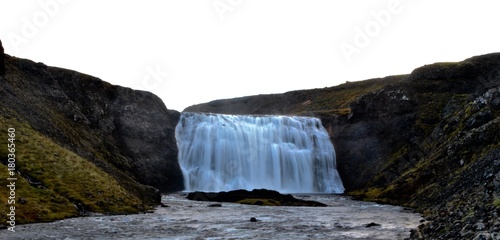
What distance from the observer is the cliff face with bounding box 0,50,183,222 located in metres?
36.8

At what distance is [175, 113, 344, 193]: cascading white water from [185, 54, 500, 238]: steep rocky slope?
168 inches

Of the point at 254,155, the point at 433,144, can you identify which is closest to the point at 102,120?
the point at 254,155

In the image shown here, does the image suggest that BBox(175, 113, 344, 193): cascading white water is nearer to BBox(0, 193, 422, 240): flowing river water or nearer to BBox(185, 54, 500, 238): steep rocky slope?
BBox(185, 54, 500, 238): steep rocky slope

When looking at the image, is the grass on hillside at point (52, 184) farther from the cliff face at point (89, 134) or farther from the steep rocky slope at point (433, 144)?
the steep rocky slope at point (433, 144)

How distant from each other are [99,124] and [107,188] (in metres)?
31.8

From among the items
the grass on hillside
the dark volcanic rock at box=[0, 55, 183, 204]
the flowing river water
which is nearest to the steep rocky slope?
the flowing river water

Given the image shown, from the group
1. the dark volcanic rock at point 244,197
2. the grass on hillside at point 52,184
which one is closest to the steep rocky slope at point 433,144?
the dark volcanic rock at point 244,197

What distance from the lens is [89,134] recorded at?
62.9m

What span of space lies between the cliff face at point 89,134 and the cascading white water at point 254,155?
3534mm

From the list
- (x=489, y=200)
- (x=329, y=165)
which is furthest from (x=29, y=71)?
(x=489, y=200)

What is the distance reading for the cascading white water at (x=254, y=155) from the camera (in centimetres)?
7850

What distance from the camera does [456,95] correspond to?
69188 mm

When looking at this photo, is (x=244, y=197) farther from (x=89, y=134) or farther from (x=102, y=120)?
(x=102, y=120)

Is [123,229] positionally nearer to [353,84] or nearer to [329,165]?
[329,165]
